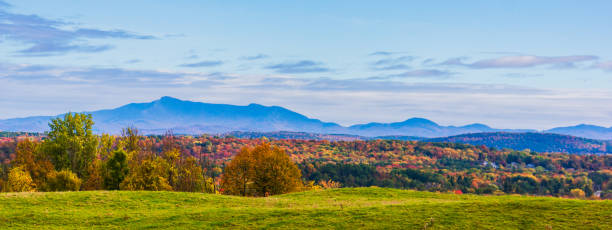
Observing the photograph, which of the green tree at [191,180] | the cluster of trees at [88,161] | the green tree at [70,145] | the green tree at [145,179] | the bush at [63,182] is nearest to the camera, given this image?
the green tree at [145,179]

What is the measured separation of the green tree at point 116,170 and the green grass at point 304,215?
20398mm

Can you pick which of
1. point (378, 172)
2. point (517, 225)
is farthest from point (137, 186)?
point (378, 172)

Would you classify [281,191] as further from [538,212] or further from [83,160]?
[538,212]

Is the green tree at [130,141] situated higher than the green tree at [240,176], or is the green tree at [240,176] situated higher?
the green tree at [130,141]

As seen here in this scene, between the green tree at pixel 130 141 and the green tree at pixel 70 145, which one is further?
the green tree at pixel 130 141

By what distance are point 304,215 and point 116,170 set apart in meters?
38.3

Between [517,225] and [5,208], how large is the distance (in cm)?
3588

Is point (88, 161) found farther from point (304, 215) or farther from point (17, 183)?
point (304, 215)

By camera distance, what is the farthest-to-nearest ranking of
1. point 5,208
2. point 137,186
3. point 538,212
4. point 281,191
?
point 281,191, point 137,186, point 5,208, point 538,212

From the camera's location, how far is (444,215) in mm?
26875

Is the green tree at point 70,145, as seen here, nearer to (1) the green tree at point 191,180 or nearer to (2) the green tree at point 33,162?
(2) the green tree at point 33,162

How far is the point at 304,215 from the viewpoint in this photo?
28.7 metres

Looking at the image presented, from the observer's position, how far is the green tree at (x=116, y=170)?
2263 inches

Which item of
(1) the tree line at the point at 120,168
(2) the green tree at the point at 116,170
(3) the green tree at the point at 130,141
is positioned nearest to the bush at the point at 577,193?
(1) the tree line at the point at 120,168
